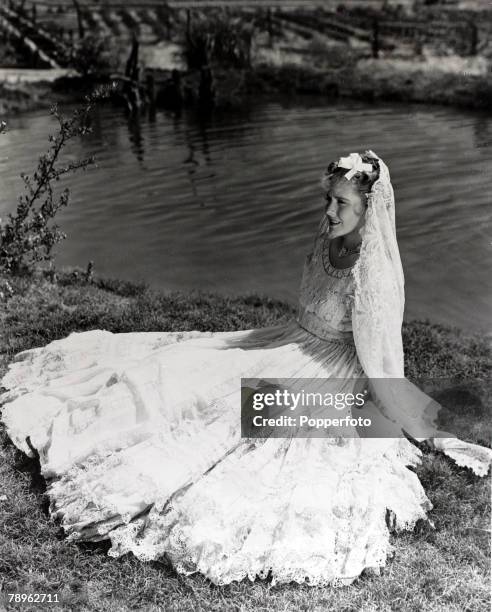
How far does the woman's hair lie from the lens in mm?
2625

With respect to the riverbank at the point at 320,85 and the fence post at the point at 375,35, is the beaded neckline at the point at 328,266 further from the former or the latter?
the fence post at the point at 375,35

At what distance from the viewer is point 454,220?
5648mm

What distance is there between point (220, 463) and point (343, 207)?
1.21 metres

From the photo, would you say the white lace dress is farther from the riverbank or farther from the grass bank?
the riverbank

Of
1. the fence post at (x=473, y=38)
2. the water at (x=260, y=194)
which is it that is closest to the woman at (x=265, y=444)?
the water at (x=260, y=194)

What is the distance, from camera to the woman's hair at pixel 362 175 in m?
2.62

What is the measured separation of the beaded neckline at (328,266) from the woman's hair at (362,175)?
14.4 inches

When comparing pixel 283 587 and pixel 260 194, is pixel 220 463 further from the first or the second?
pixel 260 194

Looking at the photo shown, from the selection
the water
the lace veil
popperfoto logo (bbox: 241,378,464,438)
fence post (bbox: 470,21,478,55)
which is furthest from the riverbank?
popperfoto logo (bbox: 241,378,464,438)

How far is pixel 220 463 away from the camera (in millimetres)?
2645

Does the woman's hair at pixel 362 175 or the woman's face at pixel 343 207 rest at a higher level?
the woman's hair at pixel 362 175

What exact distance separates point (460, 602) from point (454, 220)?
13.0ft

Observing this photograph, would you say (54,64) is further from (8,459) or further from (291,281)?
(8,459)

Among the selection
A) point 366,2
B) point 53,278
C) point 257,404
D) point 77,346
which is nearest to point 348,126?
point 366,2
